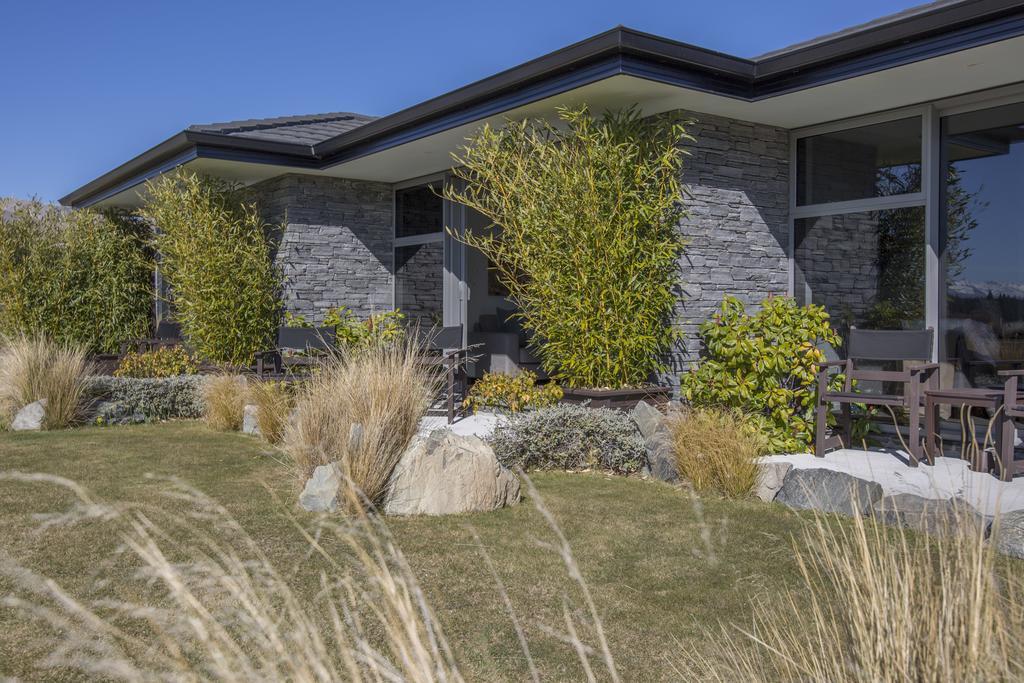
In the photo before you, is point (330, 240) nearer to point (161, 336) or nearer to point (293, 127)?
point (293, 127)

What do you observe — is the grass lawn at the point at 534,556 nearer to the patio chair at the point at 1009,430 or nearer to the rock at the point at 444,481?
the rock at the point at 444,481

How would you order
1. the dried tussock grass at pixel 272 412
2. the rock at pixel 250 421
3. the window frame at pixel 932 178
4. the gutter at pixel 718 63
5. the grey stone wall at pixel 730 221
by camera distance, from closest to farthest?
the gutter at pixel 718 63 → the window frame at pixel 932 178 → the dried tussock grass at pixel 272 412 → the grey stone wall at pixel 730 221 → the rock at pixel 250 421

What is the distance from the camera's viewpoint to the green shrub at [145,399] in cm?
818

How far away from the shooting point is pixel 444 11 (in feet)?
32.6

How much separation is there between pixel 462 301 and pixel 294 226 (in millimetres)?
2151

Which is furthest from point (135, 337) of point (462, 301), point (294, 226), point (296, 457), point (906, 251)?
point (906, 251)

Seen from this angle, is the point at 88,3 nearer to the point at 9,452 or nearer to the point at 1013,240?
the point at 9,452

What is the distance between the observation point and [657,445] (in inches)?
214

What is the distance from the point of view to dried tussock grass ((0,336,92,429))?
770 cm

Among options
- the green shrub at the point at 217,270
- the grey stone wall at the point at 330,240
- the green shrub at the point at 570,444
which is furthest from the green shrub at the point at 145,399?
the green shrub at the point at 570,444

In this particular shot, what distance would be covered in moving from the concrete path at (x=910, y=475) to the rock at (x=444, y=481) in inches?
75.1

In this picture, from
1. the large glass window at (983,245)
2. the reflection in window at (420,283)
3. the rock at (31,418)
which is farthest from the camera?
the reflection in window at (420,283)

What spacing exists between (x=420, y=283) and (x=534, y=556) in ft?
23.7

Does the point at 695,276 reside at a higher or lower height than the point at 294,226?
lower
